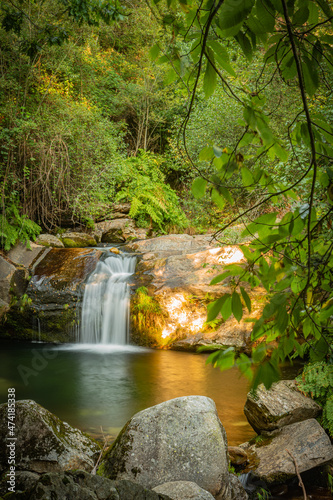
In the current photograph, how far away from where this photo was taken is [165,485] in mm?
2807

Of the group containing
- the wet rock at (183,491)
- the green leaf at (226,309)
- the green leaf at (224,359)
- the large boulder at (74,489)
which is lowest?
the wet rock at (183,491)

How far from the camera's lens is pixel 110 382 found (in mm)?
7285

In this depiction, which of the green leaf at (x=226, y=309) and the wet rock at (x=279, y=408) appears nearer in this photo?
the green leaf at (x=226, y=309)

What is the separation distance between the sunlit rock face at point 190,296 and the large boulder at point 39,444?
18.4ft

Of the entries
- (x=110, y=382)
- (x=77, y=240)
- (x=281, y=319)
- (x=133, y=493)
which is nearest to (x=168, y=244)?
(x=77, y=240)

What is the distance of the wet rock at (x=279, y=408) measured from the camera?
445cm

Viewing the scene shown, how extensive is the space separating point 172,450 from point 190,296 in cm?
633

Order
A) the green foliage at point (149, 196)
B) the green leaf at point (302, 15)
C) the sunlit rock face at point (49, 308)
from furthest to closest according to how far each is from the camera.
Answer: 1. the green foliage at point (149, 196)
2. the sunlit rock face at point (49, 308)
3. the green leaf at point (302, 15)

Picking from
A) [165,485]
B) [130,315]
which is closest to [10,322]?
[130,315]

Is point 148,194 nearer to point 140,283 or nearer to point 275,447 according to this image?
point 140,283

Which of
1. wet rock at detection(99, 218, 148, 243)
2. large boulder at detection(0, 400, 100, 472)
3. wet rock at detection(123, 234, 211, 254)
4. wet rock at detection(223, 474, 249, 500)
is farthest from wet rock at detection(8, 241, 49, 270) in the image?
wet rock at detection(223, 474, 249, 500)

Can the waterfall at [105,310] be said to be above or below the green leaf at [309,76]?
below

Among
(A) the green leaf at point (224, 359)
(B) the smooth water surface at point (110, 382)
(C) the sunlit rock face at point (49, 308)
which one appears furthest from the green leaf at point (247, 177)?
(C) the sunlit rock face at point (49, 308)

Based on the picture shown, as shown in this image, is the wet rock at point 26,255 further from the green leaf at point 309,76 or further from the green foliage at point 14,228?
the green leaf at point 309,76
